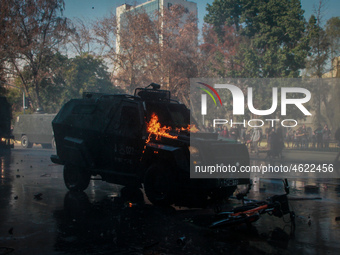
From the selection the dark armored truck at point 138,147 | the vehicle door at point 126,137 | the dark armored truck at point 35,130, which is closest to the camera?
the dark armored truck at point 138,147

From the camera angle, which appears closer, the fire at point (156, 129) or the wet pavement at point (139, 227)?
the wet pavement at point (139, 227)

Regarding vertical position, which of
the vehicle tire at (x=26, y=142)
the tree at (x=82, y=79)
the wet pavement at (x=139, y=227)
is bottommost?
the wet pavement at (x=139, y=227)

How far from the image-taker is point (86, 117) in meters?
10.5

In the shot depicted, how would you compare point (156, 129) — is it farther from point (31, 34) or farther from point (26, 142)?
point (31, 34)

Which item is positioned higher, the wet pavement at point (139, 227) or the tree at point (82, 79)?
the tree at point (82, 79)

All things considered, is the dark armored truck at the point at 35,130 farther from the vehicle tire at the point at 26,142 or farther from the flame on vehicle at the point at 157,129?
the flame on vehicle at the point at 157,129

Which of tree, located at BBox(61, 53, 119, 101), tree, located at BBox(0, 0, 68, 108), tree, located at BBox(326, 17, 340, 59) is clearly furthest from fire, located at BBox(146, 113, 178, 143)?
tree, located at BBox(61, 53, 119, 101)

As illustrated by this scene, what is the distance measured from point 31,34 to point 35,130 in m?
11.7

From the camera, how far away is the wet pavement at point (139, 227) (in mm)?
5625

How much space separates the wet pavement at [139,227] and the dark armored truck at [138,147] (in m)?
0.52

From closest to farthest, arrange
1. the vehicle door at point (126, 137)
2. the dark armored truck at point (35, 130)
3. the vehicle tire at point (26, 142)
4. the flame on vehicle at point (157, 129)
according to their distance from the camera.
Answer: the flame on vehicle at point (157, 129) → the vehicle door at point (126, 137) → the dark armored truck at point (35, 130) → the vehicle tire at point (26, 142)

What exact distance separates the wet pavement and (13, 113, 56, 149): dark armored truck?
910 inches

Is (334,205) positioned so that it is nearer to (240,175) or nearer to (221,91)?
(240,175)

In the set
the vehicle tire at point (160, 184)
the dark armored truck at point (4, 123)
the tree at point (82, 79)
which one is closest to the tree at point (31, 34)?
the tree at point (82, 79)
